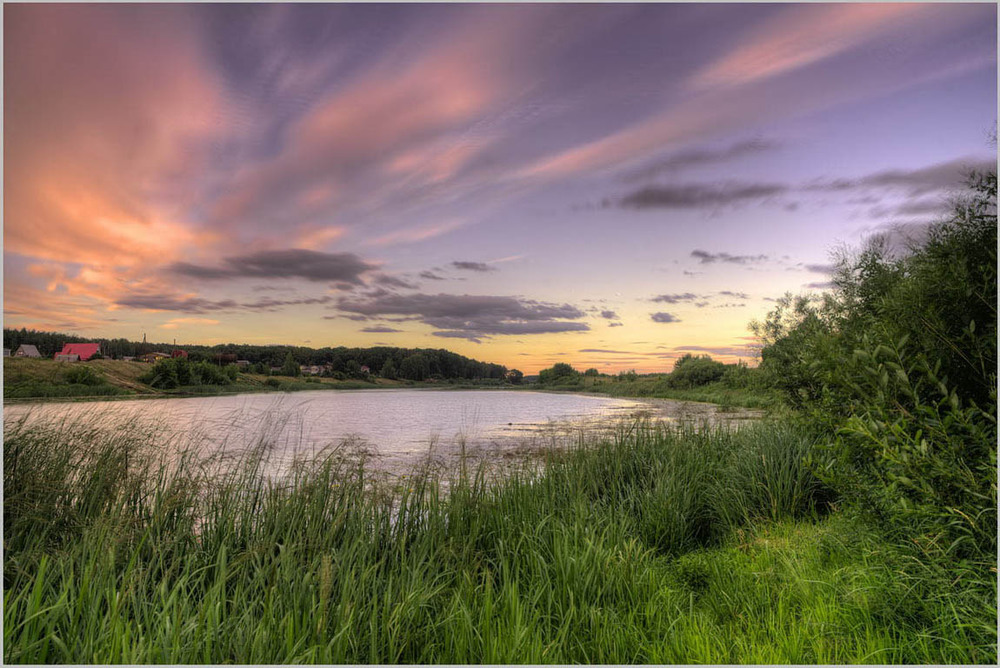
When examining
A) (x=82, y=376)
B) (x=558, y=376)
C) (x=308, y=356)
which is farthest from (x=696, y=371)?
(x=82, y=376)

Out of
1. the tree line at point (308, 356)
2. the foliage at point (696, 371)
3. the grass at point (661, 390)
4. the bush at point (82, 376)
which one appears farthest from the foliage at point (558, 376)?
the bush at point (82, 376)

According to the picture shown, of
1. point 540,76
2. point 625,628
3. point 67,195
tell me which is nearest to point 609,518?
point 625,628

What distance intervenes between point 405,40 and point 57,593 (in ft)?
17.0

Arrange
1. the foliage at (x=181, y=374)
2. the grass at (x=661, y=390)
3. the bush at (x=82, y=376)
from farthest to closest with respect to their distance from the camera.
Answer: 1. the grass at (x=661, y=390)
2. the foliage at (x=181, y=374)
3. the bush at (x=82, y=376)

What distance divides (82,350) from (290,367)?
510 centimetres

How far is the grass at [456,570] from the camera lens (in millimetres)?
2732

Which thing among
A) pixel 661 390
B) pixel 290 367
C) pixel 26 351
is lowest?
pixel 661 390

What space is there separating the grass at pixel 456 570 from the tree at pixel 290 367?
5.85 metres

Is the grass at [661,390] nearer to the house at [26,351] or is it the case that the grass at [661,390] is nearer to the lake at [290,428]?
the lake at [290,428]

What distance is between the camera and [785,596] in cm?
344

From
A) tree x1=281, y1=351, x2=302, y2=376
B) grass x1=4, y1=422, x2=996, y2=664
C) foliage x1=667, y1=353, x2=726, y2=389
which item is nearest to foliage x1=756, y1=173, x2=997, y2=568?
grass x1=4, y1=422, x2=996, y2=664

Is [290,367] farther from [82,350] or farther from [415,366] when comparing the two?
[415,366]

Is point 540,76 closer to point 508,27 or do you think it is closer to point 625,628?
point 508,27

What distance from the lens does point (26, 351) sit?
623cm
